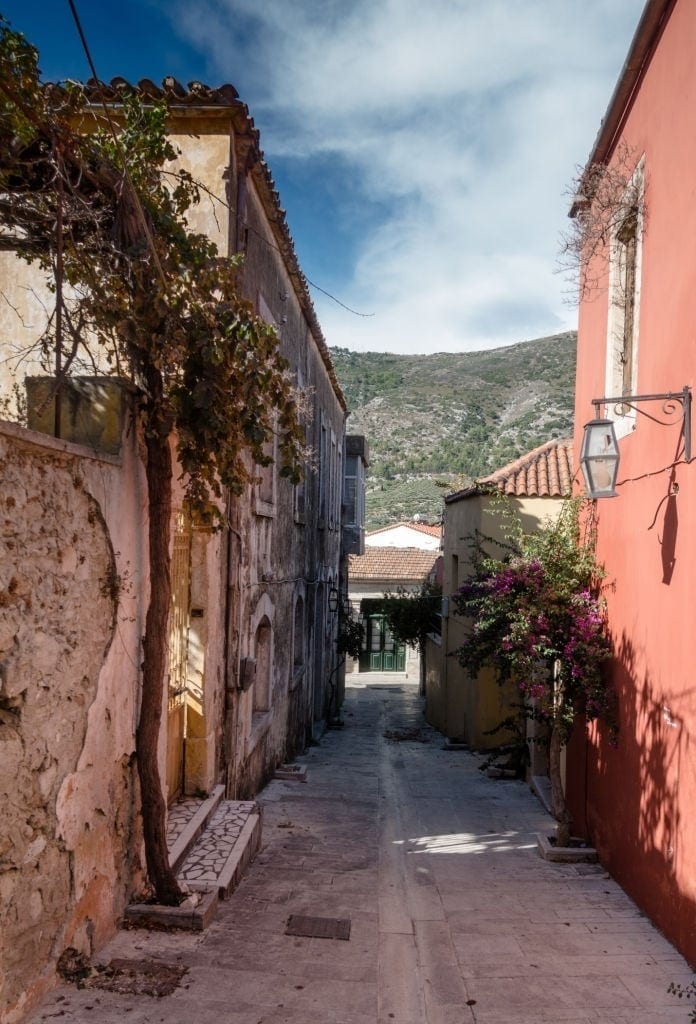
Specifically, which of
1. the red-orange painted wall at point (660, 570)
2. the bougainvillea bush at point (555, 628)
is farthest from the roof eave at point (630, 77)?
the bougainvillea bush at point (555, 628)

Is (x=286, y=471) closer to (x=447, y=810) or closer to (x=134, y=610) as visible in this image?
(x=134, y=610)

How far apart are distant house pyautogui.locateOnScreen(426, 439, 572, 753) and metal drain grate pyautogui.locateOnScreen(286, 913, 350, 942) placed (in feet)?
23.0

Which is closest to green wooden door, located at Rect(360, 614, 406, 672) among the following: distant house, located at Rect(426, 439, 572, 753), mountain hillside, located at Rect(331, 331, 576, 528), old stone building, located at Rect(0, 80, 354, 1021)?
distant house, located at Rect(426, 439, 572, 753)

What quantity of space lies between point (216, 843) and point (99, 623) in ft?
9.85

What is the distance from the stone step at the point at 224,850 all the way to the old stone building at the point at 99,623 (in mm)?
410

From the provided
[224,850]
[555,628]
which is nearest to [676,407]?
[555,628]

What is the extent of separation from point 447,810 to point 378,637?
2256 cm

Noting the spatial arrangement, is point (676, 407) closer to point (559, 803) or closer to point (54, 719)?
point (559, 803)

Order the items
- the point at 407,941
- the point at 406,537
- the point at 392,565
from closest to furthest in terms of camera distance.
Answer: the point at 407,941, the point at 392,565, the point at 406,537

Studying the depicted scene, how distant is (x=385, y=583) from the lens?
30562mm

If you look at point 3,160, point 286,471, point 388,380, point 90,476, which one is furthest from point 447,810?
point 388,380

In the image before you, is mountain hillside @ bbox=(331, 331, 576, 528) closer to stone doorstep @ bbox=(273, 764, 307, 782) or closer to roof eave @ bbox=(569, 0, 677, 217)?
stone doorstep @ bbox=(273, 764, 307, 782)

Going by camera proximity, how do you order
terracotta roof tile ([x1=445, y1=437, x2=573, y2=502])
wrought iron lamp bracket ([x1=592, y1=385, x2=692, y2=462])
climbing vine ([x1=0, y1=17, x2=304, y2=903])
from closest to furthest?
climbing vine ([x1=0, y1=17, x2=304, y2=903]) → wrought iron lamp bracket ([x1=592, y1=385, x2=692, y2=462]) → terracotta roof tile ([x1=445, y1=437, x2=573, y2=502])

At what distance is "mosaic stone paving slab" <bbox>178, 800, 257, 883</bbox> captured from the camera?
226 inches
